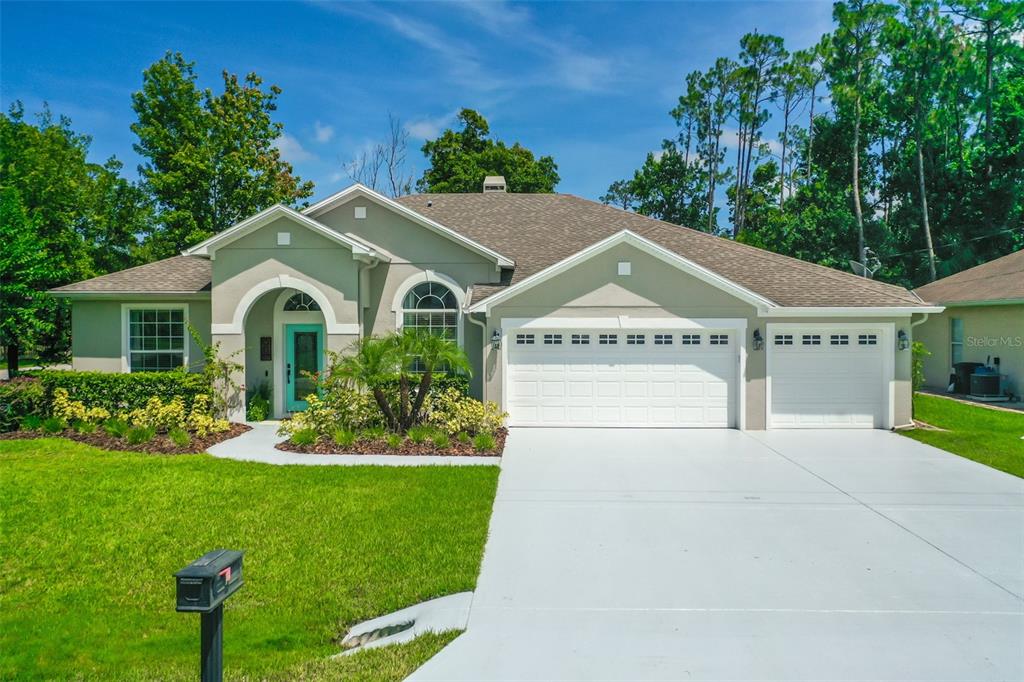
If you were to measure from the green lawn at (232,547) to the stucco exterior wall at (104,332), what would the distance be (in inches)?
208

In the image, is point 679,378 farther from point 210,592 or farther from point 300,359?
point 210,592

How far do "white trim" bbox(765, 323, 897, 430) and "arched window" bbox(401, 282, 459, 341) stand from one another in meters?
6.81

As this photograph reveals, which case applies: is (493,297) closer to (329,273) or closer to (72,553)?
(329,273)

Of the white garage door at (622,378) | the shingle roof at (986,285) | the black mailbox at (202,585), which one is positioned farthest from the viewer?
the shingle roof at (986,285)

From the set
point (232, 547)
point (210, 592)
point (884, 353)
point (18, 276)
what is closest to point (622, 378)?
point (884, 353)

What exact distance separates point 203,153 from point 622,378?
2398 centimetres

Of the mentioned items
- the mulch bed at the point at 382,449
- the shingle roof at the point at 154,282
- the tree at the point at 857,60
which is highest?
the tree at the point at 857,60

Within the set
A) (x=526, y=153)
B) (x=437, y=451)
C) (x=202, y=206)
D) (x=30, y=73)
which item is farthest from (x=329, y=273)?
(x=526, y=153)

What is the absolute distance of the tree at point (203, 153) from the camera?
27.9m

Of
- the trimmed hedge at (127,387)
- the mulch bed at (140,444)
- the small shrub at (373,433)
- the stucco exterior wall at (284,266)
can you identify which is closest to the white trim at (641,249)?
the stucco exterior wall at (284,266)

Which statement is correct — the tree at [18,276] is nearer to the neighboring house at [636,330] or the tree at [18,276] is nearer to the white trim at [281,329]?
the neighboring house at [636,330]

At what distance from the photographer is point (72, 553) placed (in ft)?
20.6

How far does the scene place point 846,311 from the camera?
12.9m
